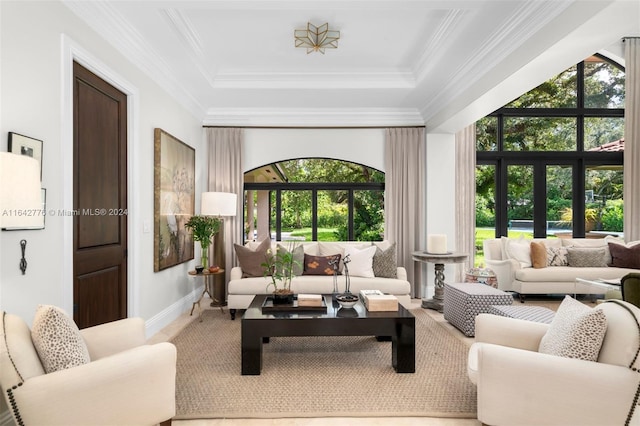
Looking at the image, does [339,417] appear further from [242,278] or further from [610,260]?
[610,260]

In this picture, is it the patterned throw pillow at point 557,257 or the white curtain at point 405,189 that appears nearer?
the patterned throw pillow at point 557,257

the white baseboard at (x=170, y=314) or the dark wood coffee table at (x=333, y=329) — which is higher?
the dark wood coffee table at (x=333, y=329)

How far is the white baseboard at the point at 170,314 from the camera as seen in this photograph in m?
3.66

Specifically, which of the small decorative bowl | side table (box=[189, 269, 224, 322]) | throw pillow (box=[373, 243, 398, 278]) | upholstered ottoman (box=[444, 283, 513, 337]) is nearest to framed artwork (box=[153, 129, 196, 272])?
side table (box=[189, 269, 224, 322])

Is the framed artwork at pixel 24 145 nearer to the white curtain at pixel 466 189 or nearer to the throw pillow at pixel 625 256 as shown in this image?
the white curtain at pixel 466 189

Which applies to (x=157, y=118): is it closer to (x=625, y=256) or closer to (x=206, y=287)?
(x=206, y=287)

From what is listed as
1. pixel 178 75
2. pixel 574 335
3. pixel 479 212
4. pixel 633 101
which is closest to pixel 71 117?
pixel 178 75

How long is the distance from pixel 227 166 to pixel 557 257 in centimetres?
516

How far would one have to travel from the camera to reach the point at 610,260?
5.30 m

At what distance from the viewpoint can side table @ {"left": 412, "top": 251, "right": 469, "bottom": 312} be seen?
184 inches

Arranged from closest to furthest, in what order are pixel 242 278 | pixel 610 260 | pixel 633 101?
1. pixel 242 278
2. pixel 610 260
3. pixel 633 101

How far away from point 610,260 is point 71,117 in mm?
6758

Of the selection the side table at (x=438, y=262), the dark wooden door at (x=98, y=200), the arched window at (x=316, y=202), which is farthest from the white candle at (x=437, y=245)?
the dark wooden door at (x=98, y=200)

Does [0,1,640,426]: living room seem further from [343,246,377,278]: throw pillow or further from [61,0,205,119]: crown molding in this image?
[343,246,377,278]: throw pillow
